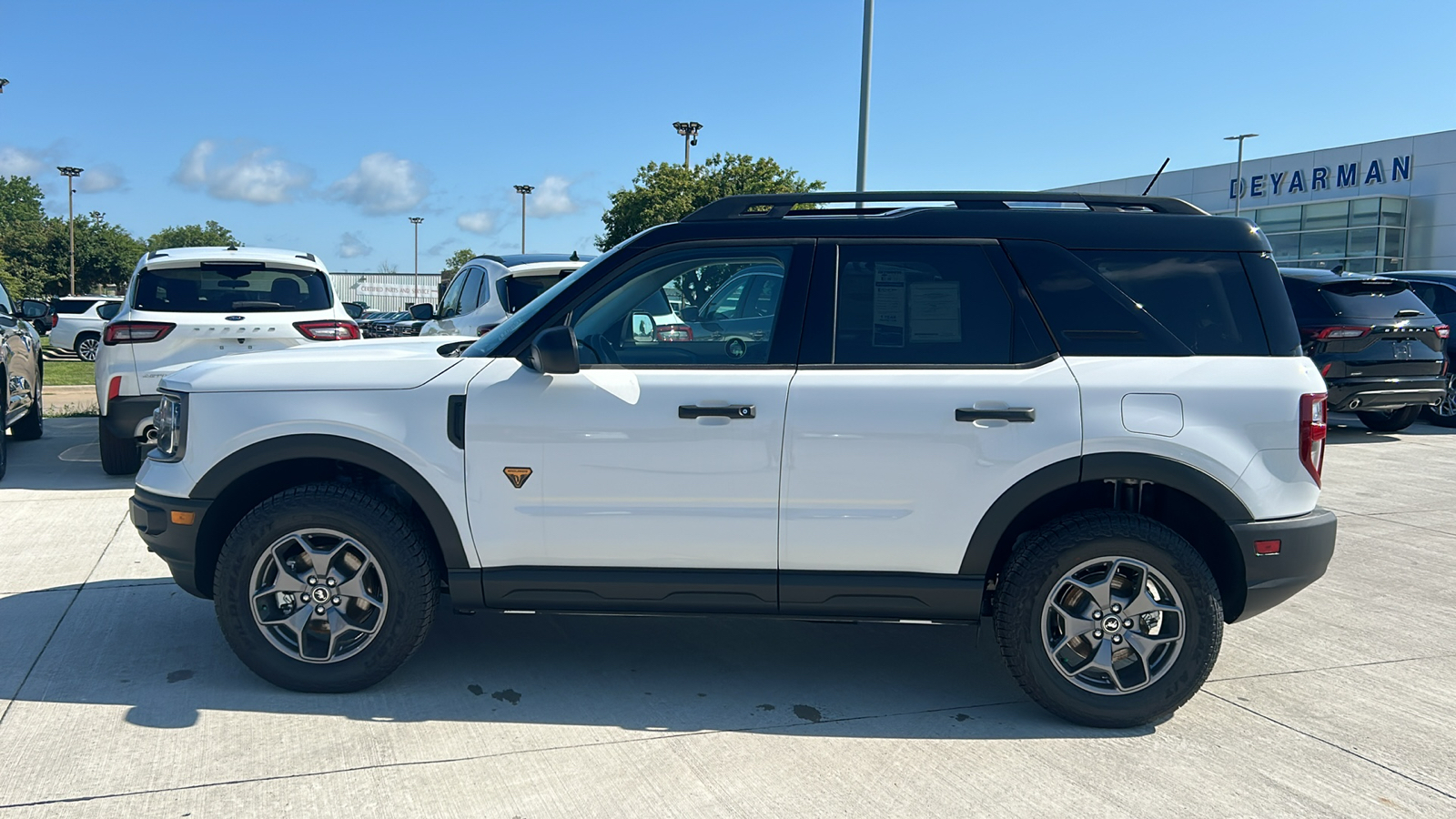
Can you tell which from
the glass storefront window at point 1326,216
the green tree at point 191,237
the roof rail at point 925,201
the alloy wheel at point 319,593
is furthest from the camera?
the green tree at point 191,237

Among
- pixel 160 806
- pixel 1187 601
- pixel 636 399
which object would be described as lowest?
pixel 160 806

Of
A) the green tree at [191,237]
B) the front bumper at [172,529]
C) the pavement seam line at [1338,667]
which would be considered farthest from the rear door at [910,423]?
the green tree at [191,237]

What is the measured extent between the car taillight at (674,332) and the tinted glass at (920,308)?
0.55 metres

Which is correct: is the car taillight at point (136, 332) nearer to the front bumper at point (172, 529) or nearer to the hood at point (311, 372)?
the hood at point (311, 372)

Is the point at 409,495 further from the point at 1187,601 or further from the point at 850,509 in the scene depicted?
the point at 1187,601

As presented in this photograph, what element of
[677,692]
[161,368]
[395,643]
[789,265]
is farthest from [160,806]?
[161,368]

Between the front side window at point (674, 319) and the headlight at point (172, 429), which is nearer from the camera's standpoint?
the front side window at point (674, 319)

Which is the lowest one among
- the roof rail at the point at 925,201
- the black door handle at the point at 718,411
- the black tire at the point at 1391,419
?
the black tire at the point at 1391,419

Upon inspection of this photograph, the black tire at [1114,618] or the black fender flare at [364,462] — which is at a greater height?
the black fender flare at [364,462]

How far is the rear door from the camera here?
3873 mm

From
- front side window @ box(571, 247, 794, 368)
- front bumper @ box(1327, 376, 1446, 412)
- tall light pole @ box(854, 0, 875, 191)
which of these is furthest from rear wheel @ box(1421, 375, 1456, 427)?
front side window @ box(571, 247, 794, 368)

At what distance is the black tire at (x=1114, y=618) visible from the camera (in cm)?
386

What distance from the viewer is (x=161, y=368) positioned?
796cm

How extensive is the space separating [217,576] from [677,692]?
5.84ft
